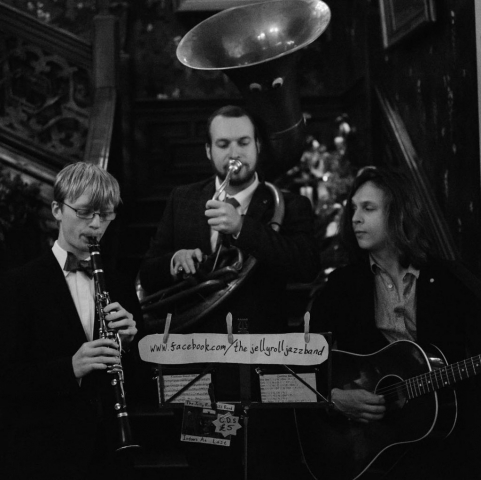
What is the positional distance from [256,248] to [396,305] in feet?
1.84

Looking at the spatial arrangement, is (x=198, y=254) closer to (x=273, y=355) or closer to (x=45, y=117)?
(x=273, y=355)

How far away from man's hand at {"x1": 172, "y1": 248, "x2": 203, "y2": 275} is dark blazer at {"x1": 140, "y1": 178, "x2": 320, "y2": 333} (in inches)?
3.1

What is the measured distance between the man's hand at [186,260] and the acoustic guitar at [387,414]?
2.10ft

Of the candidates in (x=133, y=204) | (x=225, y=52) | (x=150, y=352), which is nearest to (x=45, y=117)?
(x=133, y=204)

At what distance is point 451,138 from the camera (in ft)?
12.1

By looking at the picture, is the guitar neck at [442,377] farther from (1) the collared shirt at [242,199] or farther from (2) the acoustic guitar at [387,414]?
(1) the collared shirt at [242,199]

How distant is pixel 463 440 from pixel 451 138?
1.49 m

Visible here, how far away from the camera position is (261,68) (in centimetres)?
338

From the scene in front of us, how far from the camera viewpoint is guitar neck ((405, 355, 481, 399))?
8.20ft

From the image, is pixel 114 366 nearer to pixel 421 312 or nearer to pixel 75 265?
pixel 75 265

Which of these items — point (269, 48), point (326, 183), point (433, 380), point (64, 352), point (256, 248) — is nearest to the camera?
point (64, 352)

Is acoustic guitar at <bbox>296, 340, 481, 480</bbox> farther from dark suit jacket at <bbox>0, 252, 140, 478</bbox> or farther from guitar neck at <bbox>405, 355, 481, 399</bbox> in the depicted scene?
dark suit jacket at <bbox>0, 252, 140, 478</bbox>

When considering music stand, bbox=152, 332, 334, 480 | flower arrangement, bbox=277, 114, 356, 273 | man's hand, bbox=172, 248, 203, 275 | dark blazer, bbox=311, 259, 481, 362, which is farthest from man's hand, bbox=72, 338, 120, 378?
flower arrangement, bbox=277, 114, 356, 273

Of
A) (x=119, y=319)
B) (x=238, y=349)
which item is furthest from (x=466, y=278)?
(x=119, y=319)
